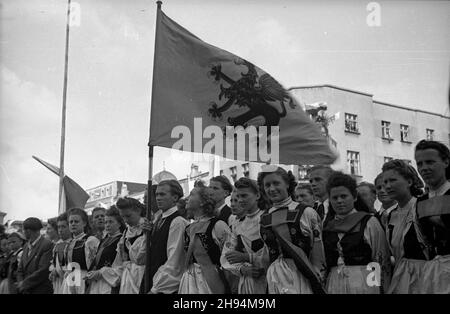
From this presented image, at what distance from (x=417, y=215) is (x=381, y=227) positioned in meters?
0.35

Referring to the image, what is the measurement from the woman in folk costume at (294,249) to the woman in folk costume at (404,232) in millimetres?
556

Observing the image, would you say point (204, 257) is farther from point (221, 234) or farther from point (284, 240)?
point (284, 240)

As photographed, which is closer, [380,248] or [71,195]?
[380,248]

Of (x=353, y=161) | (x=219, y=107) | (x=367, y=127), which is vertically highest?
(x=367, y=127)

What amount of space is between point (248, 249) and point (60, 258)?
124 inches

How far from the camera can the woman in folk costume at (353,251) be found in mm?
3984

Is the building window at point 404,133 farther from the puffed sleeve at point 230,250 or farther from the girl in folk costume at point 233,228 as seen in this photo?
the puffed sleeve at point 230,250

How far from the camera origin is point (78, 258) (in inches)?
251

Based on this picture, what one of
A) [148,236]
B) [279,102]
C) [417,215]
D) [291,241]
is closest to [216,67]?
[279,102]

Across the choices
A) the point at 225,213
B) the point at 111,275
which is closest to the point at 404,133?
the point at 225,213

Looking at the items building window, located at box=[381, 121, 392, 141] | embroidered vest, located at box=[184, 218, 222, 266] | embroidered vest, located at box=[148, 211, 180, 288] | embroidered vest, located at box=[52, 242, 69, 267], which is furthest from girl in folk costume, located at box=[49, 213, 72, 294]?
building window, located at box=[381, 121, 392, 141]

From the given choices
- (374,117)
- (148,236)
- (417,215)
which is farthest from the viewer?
(374,117)
